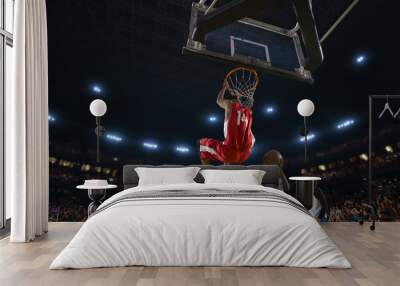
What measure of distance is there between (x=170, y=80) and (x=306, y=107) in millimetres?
1919

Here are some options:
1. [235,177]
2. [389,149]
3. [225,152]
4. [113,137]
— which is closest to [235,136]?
[225,152]

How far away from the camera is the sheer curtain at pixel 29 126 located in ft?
14.3

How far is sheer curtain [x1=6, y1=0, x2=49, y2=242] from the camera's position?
4.37 meters

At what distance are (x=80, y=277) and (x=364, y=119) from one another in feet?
15.4

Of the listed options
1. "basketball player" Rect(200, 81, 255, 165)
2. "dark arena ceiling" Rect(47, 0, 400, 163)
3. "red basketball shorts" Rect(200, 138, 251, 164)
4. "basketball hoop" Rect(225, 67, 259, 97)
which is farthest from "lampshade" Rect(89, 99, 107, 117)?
"basketball hoop" Rect(225, 67, 259, 97)

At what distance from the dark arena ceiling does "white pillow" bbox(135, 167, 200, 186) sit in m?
1.01

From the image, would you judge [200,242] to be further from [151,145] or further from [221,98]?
[151,145]

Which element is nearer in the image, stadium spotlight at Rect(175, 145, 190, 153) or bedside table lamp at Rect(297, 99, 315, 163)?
bedside table lamp at Rect(297, 99, 315, 163)

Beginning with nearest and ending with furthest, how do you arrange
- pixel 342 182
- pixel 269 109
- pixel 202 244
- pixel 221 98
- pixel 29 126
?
pixel 202 244 → pixel 29 126 → pixel 221 98 → pixel 269 109 → pixel 342 182

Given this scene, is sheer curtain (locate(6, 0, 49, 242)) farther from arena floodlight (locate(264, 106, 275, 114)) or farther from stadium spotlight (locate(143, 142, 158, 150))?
arena floodlight (locate(264, 106, 275, 114))

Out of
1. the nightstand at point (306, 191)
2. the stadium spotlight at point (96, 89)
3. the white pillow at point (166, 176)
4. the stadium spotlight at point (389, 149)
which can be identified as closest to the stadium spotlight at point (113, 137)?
the stadium spotlight at point (96, 89)

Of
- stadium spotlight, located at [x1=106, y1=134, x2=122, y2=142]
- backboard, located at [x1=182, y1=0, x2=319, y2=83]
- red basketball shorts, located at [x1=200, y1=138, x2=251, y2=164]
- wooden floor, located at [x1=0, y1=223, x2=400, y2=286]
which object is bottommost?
wooden floor, located at [x1=0, y1=223, x2=400, y2=286]

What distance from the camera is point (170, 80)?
6.21 meters

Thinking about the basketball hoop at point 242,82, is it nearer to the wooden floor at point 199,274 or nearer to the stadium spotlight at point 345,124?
the stadium spotlight at point 345,124
